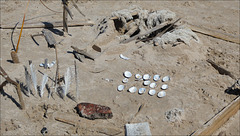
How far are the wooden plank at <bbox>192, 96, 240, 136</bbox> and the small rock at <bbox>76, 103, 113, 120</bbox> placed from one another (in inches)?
71.7

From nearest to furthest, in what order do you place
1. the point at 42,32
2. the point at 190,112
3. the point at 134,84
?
1. the point at 190,112
2. the point at 134,84
3. the point at 42,32

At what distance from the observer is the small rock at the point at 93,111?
18.1ft

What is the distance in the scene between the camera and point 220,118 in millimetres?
5367

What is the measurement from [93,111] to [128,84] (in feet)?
4.84

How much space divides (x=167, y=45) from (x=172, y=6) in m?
4.40

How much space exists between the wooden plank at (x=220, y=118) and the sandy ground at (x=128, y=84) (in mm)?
196

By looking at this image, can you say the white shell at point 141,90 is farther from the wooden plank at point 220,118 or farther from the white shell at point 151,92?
the wooden plank at point 220,118

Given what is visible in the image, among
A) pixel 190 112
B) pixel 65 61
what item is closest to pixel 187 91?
pixel 190 112

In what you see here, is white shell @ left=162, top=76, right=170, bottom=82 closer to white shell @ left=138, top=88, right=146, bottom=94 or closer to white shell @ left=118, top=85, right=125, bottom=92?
white shell @ left=138, top=88, right=146, bottom=94

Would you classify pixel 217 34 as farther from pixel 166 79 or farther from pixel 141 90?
pixel 141 90

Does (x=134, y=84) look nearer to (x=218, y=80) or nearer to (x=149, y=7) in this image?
(x=218, y=80)

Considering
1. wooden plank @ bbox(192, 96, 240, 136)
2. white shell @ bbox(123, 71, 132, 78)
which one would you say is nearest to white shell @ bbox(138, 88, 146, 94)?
white shell @ bbox(123, 71, 132, 78)

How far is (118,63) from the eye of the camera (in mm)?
7516

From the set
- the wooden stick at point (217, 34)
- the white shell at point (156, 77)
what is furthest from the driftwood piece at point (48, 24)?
the white shell at point (156, 77)
